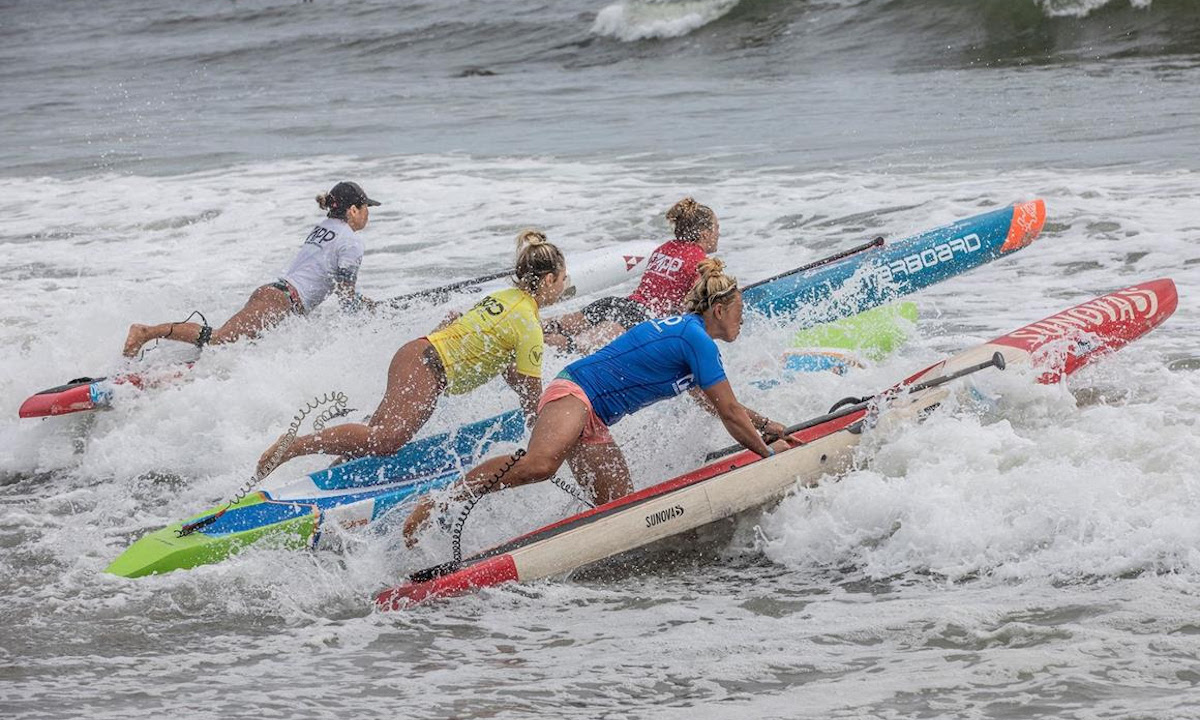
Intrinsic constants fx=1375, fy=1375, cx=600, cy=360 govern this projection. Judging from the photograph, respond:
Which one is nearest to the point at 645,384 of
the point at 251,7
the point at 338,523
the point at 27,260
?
the point at 338,523

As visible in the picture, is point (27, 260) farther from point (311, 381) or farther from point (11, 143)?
point (11, 143)

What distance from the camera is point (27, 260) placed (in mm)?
15008

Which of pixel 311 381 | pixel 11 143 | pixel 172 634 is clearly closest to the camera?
pixel 172 634

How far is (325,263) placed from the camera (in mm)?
10047

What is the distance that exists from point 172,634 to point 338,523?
1.44 m

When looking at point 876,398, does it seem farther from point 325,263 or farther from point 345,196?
point 325,263

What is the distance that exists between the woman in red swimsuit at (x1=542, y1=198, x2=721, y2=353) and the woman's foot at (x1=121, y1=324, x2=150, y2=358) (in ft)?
9.90

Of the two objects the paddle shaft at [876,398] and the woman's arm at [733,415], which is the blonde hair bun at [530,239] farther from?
the paddle shaft at [876,398]

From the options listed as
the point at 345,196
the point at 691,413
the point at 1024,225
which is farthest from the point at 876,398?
the point at 345,196

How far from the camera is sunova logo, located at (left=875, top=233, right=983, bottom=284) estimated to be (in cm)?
1068

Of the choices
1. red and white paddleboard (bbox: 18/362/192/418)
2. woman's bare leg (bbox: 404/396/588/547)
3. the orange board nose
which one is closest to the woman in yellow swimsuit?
woman's bare leg (bbox: 404/396/588/547)

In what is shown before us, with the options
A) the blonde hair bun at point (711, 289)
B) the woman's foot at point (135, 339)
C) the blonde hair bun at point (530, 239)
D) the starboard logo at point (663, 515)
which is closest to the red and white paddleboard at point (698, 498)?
the starboard logo at point (663, 515)

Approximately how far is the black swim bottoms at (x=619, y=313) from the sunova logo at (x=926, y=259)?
2.38 metres

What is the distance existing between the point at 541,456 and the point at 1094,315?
4463 millimetres
